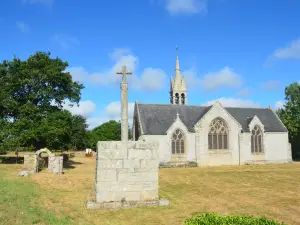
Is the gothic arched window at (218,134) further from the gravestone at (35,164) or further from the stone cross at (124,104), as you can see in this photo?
the stone cross at (124,104)

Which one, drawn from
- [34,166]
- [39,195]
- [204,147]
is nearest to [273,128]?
[204,147]

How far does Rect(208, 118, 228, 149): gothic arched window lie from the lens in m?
35.8

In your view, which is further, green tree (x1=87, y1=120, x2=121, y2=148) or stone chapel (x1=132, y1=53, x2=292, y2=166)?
green tree (x1=87, y1=120, x2=121, y2=148)

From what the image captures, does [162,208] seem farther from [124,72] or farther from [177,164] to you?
[177,164]

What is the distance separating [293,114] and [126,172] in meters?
39.2

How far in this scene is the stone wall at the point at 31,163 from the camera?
983 inches

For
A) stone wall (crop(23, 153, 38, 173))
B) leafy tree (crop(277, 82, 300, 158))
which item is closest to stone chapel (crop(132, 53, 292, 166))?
leafy tree (crop(277, 82, 300, 158))

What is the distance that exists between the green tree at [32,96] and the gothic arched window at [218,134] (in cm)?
1773

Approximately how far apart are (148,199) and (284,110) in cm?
3973

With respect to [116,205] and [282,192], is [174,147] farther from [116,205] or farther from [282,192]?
[116,205]

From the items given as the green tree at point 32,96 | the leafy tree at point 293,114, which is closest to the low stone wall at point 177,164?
the green tree at point 32,96

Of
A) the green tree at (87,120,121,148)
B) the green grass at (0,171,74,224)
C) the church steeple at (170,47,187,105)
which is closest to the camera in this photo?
the green grass at (0,171,74,224)

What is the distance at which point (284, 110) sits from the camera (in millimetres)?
45094

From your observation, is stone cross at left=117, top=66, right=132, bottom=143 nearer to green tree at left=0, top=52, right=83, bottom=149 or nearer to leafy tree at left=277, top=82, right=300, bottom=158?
green tree at left=0, top=52, right=83, bottom=149
